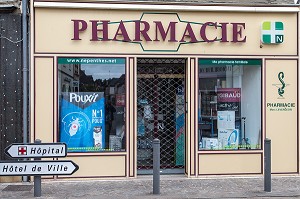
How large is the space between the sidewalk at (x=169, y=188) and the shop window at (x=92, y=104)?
0.95 metres

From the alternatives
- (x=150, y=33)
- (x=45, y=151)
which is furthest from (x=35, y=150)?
(x=150, y=33)

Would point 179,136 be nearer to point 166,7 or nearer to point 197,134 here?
point 197,134

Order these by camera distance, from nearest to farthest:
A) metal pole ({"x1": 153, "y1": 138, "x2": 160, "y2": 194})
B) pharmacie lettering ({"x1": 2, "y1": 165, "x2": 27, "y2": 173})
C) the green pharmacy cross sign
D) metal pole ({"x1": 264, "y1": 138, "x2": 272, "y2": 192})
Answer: pharmacie lettering ({"x1": 2, "y1": 165, "x2": 27, "y2": 173}), metal pole ({"x1": 153, "y1": 138, "x2": 160, "y2": 194}), metal pole ({"x1": 264, "y1": 138, "x2": 272, "y2": 192}), the green pharmacy cross sign

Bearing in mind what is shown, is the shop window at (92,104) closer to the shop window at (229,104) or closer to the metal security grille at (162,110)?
the metal security grille at (162,110)

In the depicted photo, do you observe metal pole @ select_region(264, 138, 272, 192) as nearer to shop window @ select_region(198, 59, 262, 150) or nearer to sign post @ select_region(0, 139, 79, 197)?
shop window @ select_region(198, 59, 262, 150)

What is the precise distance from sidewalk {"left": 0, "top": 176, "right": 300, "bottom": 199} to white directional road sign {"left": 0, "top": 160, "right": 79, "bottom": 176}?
59 cm

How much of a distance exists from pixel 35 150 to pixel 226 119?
4.91m

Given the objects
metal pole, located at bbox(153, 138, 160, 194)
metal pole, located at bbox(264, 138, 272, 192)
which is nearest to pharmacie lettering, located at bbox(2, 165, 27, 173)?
metal pole, located at bbox(153, 138, 160, 194)

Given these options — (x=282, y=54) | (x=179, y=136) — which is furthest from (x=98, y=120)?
(x=282, y=54)

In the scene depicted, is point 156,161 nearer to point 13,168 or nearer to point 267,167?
point 267,167

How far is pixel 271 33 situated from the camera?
11289mm

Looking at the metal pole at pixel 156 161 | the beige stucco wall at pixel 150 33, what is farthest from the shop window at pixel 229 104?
the metal pole at pixel 156 161

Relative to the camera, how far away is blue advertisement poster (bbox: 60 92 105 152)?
430 inches

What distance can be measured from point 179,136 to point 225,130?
1132mm
